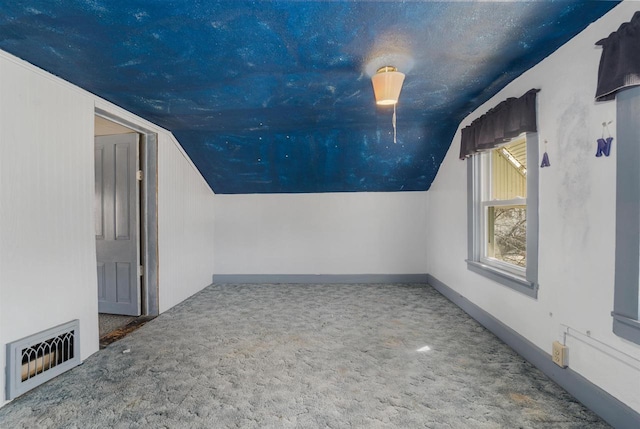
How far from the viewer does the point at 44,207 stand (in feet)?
6.70

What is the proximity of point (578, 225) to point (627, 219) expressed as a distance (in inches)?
12.9

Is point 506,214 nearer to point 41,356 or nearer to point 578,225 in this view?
point 578,225

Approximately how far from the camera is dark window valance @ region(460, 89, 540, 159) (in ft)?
7.10

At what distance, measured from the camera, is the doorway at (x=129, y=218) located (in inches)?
129

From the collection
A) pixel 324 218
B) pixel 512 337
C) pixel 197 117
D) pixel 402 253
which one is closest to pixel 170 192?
pixel 197 117

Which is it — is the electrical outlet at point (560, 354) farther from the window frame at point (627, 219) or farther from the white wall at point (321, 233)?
the white wall at point (321, 233)

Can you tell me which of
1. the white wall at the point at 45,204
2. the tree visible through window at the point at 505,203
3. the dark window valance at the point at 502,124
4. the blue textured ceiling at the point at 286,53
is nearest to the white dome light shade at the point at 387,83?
the blue textured ceiling at the point at 286,53

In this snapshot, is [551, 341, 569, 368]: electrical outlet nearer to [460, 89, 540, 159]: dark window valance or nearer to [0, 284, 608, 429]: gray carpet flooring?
[0, 284, 608, 429]: gray carpet flooring

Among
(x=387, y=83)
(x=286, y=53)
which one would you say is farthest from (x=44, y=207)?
(x=387, y=83)

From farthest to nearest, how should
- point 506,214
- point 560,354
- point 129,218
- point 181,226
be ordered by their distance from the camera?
point 181,226 < point 129,218 < point 506,214 < point 560,354

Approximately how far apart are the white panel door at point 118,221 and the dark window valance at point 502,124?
3501 millimetres

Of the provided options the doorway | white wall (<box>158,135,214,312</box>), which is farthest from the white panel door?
white wall (<box>158,135,214,312</box>)

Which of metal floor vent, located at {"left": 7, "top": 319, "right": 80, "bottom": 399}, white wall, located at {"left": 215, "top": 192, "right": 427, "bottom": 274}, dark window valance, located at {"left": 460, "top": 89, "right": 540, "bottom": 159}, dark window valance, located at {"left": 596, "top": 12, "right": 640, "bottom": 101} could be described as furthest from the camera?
white wall, located at {"left": 215, "top": 192, "right": 427, "bottom": 274}

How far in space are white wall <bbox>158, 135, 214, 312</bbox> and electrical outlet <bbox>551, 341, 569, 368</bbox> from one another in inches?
142
